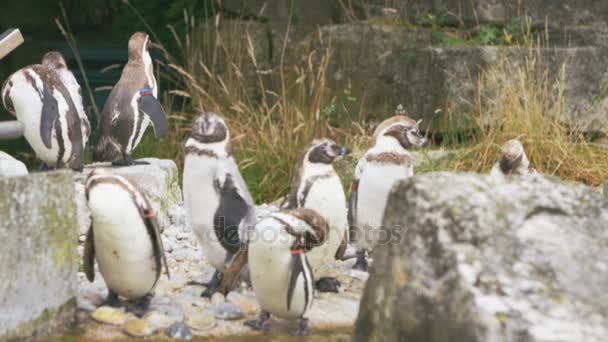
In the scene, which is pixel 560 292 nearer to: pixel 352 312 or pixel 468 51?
pixel 352 312

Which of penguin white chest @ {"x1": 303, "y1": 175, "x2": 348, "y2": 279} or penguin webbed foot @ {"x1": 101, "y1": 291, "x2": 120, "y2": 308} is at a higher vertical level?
penguin white chest @ {"x1": 303, "y1": 175, "x2": 348, "y2": 279}

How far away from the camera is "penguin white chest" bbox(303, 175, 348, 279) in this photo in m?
4.70

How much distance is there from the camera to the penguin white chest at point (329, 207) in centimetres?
470

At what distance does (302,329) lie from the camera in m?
3.93

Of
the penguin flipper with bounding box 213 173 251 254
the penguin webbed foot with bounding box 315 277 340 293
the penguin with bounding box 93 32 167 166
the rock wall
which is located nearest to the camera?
the penguin flipper with bounding box 213 173 251 254

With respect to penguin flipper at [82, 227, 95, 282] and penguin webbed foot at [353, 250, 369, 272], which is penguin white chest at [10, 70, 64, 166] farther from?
penguin webbed foot at [353, 250, 369, 272]

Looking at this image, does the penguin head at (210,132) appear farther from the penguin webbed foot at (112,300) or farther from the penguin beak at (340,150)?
the penguin webbed foot at (112,300)

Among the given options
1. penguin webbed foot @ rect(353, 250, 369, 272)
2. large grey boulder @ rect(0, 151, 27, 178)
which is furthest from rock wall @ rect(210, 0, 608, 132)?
large grey boulder @ rect(0, 151, 27, 178)

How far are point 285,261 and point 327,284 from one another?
0.86 meters

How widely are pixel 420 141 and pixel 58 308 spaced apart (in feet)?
7.75

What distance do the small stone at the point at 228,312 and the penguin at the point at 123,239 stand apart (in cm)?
31

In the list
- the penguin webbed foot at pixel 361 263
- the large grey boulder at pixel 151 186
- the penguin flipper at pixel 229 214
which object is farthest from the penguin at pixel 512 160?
the large grey boulder at pixel 151 186

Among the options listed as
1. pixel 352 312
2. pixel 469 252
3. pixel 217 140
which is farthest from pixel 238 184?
pixel 469 252

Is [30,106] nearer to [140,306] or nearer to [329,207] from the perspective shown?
[140,306]
